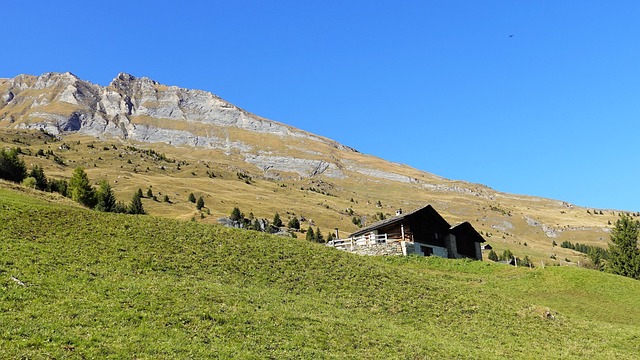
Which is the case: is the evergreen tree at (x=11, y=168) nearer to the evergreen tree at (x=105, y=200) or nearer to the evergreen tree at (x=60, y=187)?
the evergreen tree at (x=60, y=187)

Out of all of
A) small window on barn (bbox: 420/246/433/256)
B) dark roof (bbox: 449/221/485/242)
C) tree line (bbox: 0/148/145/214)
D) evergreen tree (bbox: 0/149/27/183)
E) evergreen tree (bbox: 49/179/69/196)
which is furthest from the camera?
evergreen tree (bbox: 49/179/69/196)

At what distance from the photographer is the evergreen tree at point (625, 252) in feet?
232

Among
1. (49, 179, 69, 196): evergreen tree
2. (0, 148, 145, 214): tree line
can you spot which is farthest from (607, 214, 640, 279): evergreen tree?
(49, 179, 69, 196): evergreen tree

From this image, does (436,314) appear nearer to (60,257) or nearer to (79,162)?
(60,257)

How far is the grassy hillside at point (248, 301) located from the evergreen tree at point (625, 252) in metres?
17.9

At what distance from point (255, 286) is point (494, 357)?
1650 centimetres

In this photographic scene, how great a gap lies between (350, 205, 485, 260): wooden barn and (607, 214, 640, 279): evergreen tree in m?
20.4

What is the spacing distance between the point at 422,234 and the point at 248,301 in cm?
4792

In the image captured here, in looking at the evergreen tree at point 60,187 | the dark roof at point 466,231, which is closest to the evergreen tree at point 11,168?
the evergreen tree at point 60,187

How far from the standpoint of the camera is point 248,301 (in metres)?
31.1

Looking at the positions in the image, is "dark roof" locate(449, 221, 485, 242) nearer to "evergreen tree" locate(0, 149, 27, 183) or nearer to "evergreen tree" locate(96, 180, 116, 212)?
"evergreen tree" locate(96, 180, 116, 212)

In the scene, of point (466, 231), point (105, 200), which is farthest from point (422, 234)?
point (105, 200)

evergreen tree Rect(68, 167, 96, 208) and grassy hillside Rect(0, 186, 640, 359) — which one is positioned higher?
evergreen tree Rect(68, 167, 96, 208)

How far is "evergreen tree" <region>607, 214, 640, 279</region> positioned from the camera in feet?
232
